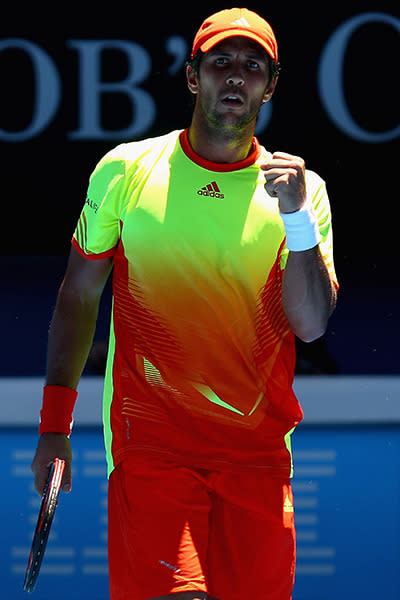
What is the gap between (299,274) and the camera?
118 inches

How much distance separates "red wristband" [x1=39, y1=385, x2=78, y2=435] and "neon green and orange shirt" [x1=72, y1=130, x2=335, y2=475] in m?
0.13

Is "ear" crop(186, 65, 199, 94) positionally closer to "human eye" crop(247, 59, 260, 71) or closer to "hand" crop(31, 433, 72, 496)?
"human eye" crop(247, 59, 260, 71)

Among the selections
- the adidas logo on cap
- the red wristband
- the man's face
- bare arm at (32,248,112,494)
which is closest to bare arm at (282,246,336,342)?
the adidas logo on cap

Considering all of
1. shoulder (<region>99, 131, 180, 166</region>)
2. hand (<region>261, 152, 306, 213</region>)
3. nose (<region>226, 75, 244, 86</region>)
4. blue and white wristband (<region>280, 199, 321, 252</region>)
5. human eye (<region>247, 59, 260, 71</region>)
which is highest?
human eye (<region>247, 59, 260, 71</region>)

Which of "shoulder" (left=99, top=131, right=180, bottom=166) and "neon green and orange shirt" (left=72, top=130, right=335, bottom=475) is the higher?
"shoulder" (left=99, top=131, right=180, bottom=166)

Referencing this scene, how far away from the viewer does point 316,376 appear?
5062 millimetres

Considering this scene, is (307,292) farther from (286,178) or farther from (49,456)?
(49,456)

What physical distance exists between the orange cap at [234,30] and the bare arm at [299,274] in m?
0.40

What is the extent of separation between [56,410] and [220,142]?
0.77 metres

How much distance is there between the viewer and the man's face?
3072 millimetres

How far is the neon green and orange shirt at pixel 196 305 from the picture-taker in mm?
3104

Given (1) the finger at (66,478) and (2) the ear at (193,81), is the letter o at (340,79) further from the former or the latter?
(1) the finger at (66,478)

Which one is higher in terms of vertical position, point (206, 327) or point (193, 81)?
point (193, 81)

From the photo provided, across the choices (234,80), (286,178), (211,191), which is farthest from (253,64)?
(286,178)
